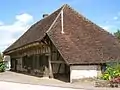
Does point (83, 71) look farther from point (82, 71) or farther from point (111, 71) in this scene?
point (111, 71)

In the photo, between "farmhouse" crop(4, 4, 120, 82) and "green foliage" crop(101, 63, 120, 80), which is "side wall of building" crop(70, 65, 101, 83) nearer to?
"farmhouse" crop(4, 4, 120, 82)

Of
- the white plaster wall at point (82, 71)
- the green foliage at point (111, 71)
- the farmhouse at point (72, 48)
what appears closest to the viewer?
the green foliage at point (111, 71)

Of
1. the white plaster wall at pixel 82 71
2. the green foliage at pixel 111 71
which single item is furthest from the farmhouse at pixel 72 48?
the green foliage at pixel 111 71

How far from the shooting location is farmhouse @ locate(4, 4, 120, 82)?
2245 cm

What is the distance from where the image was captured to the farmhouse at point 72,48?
22.5m

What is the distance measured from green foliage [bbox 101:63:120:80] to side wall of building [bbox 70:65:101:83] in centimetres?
87

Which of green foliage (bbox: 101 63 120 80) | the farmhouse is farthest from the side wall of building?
green foliage (bbox: 101 63 120 80)

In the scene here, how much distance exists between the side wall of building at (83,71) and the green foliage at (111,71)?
0.87 m

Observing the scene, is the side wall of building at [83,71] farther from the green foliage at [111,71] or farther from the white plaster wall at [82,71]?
the green foliage at [111,71]

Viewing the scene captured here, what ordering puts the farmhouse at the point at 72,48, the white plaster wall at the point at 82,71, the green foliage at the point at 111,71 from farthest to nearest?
the farmhouse at the point at 72,48 → the white plaster wall at the point at 82,71 → the green foliage at the point at 111,71

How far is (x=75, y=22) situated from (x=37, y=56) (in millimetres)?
5076

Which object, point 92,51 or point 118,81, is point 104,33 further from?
point 118,81

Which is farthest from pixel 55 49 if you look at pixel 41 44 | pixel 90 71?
pixel 90 71

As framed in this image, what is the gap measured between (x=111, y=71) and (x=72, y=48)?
3.73m
